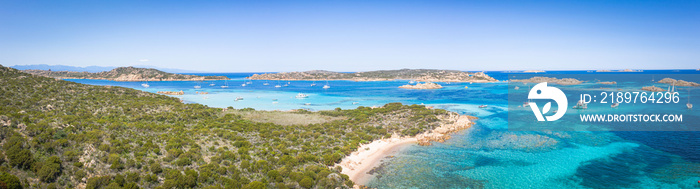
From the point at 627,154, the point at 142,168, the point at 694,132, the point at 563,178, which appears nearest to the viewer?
the point at 142,168

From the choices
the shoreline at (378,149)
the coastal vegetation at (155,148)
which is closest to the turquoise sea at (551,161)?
the shoreline at (378,149)

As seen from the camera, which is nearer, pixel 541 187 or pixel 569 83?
pixel 541 187

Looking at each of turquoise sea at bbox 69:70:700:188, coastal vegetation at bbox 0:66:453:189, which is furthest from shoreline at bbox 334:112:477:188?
turquoise sea at bbox 69:70:700:188

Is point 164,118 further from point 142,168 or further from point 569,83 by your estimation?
point 569,83

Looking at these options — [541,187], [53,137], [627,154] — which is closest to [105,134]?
[53,137]

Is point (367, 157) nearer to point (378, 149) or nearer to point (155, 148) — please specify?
point (378, 149)

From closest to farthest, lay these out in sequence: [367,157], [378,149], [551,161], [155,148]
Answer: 1. [155,148]
2. [551,161]
3. [367,157]
4. [378,149]

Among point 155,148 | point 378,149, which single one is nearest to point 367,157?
point 378,149
